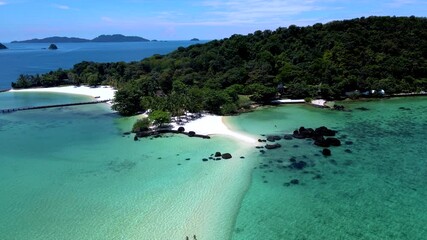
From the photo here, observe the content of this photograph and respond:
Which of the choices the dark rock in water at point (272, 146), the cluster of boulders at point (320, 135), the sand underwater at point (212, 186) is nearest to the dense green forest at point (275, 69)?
the sand underwater at point (212, 186)

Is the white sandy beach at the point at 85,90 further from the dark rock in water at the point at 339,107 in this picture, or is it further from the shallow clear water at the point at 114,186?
the dark rock in water at the point at 339,107

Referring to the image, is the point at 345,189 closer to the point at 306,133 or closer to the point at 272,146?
the point at 272,146

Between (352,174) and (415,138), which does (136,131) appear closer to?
(352,174)

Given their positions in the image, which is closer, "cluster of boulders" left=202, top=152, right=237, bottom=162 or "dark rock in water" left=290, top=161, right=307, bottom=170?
"dark rock in water" left=290, top=161, right=307, bottom=170

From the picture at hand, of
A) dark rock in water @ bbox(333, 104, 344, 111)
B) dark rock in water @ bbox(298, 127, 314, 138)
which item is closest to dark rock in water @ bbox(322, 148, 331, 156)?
dark rock in water @ bbox(298, 127, 314, 138)

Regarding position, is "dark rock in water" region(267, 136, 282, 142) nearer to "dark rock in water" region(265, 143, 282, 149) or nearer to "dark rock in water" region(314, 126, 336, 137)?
"dark rock in water" region(265, 143, 282, 149)

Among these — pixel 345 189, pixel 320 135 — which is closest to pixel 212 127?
pixel 320 135
